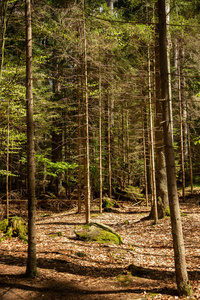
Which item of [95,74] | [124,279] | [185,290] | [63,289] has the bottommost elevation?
[124,279]

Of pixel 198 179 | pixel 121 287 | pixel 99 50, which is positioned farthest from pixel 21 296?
pixel 198 179

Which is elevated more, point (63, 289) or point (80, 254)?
point (63, 289)

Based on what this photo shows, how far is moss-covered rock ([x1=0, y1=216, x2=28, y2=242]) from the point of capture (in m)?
9.41

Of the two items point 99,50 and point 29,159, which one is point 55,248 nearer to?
point 29,159

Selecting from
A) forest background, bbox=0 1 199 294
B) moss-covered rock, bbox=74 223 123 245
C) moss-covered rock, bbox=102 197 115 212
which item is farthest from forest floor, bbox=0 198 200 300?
moss-covered rock, bbox=102 197 115 212

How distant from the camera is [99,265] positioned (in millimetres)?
7195

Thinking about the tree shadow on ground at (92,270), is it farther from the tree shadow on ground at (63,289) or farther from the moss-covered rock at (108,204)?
the moss-covered rock at (108,204)

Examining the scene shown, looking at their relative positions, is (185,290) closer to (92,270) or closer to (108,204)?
(92,270)

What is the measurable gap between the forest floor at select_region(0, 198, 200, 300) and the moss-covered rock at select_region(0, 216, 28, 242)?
12.6 inches

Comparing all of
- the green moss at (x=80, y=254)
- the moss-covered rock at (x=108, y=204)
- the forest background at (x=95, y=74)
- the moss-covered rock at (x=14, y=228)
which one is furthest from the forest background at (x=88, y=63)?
the green moss at (x=80, y=254)

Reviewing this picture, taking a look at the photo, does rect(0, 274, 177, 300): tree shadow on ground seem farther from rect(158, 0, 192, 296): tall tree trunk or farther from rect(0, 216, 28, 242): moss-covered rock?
rect(0, 216, 28, 242): moss-covered rock

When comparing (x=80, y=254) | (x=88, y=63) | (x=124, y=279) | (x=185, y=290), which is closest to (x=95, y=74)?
(x=88, y=63)

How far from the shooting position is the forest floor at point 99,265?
539 centimetres

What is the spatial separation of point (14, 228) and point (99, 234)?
352 centimetres
